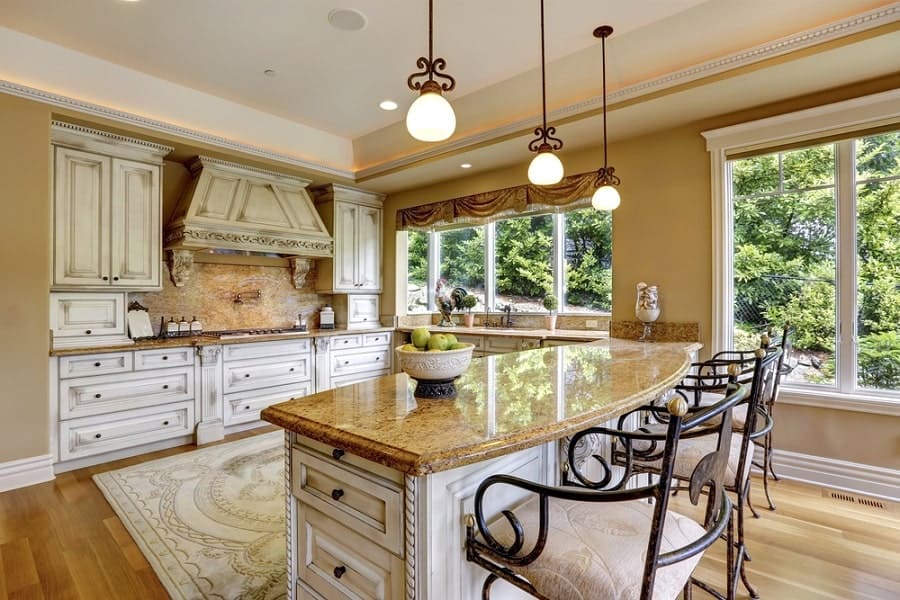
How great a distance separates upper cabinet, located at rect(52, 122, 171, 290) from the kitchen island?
3.07 m

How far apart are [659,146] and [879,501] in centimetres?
279

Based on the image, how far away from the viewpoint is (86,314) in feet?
11.4

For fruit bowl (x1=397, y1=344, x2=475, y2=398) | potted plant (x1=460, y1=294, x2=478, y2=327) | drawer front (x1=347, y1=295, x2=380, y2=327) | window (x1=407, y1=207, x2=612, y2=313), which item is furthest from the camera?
drawer front (x1=347, y1=295, x2=380, y2=327)

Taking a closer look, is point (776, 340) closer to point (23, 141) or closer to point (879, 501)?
point (879, 501)

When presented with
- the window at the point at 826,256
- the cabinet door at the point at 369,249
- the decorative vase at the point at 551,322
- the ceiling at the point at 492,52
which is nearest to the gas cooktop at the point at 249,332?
the cabinet door at the point at 369,249

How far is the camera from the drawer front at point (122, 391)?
3199mm

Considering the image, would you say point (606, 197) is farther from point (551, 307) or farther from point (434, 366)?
point (434, 366)

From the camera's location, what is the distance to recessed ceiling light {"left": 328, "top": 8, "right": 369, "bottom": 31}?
270 cm

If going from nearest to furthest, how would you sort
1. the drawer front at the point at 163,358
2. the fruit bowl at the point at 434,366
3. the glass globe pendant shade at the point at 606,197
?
the fruit bowl at the point at 434,366 → the glass globe pendant shade at the point at 606,197 → the drawer front at the point at 163,358

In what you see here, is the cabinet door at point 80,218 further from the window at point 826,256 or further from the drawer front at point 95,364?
the window at point 826,256

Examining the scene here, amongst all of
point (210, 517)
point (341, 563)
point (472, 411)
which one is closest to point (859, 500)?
point (472, 411)

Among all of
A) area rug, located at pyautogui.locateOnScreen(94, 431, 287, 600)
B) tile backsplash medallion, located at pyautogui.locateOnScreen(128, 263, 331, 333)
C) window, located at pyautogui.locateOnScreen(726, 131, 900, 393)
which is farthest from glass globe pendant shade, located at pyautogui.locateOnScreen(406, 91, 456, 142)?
Result: tile backsplash medallion, located at pyautogui.locateOnScreen(128, 263, 331, 333)

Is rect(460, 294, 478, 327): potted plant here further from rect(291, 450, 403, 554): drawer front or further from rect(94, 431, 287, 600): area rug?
rect(291, 450, 403, 554): drawer front

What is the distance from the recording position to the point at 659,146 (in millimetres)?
3529
